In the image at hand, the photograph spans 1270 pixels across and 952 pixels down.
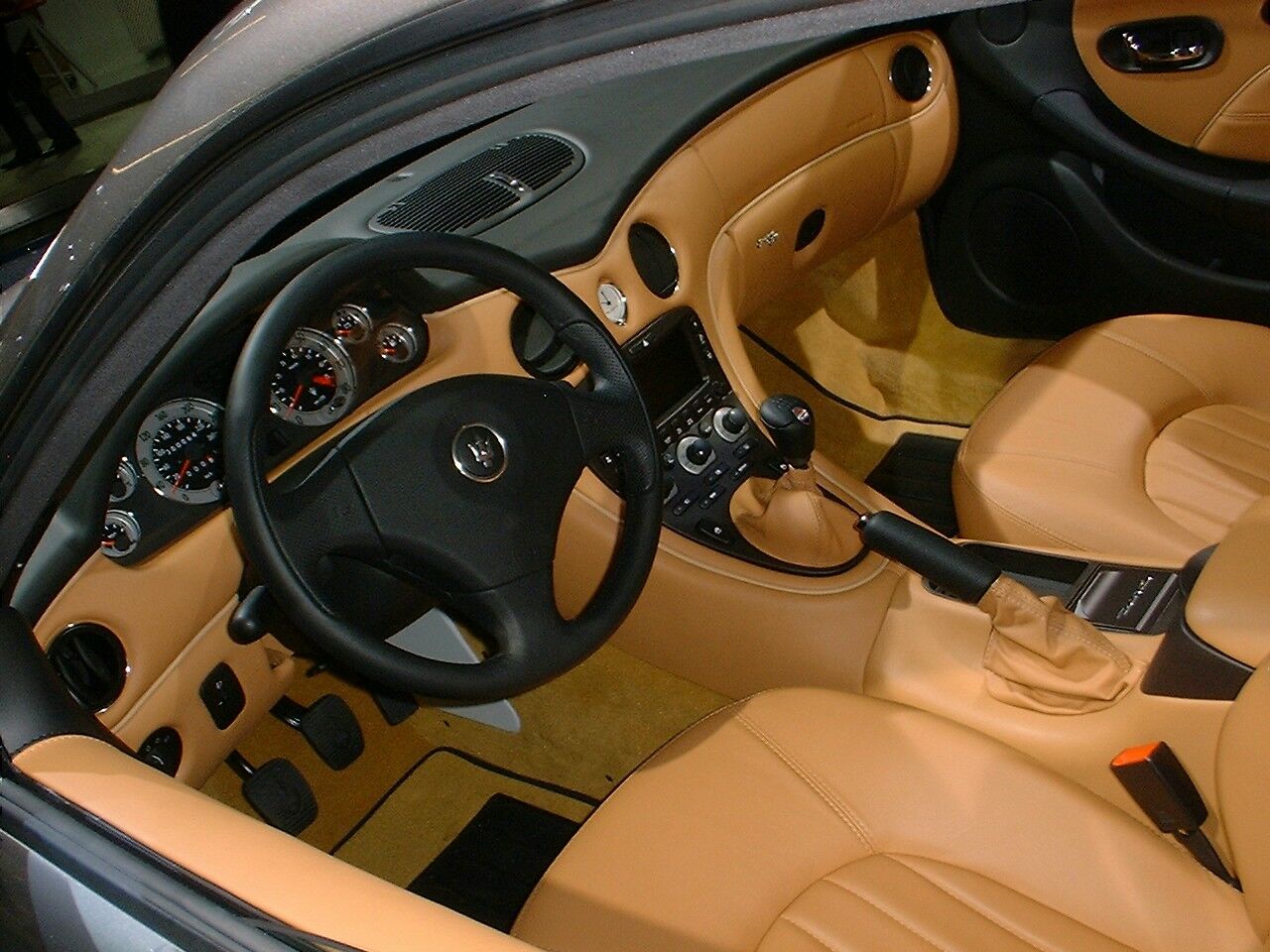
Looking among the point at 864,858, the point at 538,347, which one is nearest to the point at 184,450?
the point at 538,347

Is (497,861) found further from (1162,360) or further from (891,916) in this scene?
(1162,360)

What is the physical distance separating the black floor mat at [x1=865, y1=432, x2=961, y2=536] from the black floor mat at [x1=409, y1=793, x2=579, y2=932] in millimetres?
847

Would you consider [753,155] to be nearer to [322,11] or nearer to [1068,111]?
[1068,111]

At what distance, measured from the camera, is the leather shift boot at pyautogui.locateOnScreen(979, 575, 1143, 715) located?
4.36 feet

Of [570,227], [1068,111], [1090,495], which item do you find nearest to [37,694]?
[570,227]

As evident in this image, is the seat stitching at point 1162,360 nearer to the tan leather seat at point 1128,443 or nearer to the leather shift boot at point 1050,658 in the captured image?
the tan leather seat at point 1128,443

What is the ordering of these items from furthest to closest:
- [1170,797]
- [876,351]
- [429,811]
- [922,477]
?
[876,351] → [922,477] → [429,811] → [1170,797]

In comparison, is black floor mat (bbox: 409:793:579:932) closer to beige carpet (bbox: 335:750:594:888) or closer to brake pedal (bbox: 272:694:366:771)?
beige carpet (bbox: 335:750:594:888)

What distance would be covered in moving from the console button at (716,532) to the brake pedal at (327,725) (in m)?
0.57

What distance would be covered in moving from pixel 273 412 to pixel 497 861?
89 cm

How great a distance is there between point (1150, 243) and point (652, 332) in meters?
0.92

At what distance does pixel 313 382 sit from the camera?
1367mm

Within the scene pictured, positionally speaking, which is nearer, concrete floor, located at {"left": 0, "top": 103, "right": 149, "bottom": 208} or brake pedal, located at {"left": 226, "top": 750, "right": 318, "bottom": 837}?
brake pedal, located at {"left": 226, "top": 750, "right": 318, "bottom": 837}

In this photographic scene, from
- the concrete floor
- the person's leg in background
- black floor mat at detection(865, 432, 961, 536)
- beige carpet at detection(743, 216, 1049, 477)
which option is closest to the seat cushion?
black floor mat at detection(865, 432, 961, 536)
